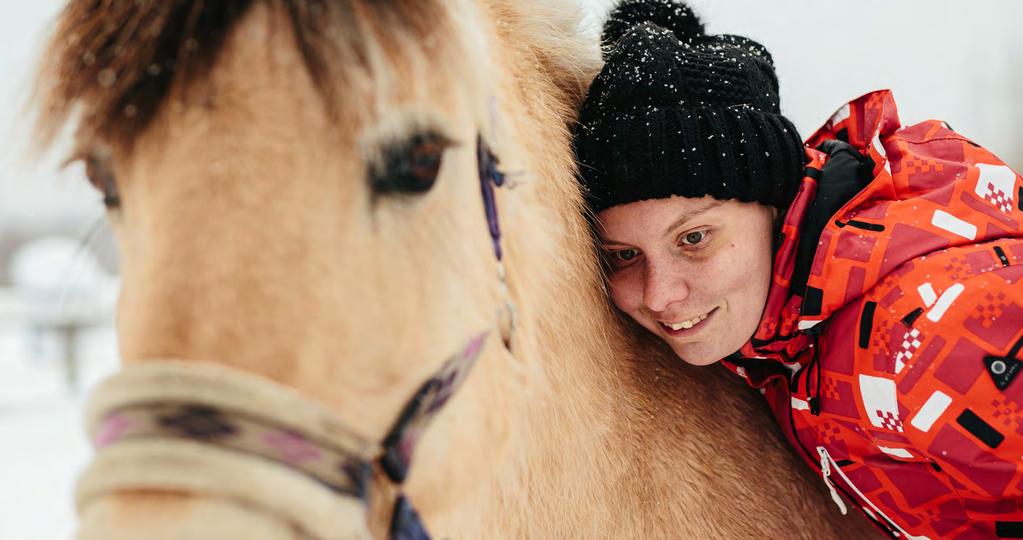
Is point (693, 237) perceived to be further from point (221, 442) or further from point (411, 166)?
point (221, 442)

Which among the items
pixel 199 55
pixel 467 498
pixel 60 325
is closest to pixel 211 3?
pixel 199 55

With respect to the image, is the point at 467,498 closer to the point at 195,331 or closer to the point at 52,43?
the point at 195,331

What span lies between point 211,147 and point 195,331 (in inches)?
8.7

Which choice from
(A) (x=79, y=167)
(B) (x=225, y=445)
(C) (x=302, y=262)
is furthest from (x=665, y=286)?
(A) (x=79, y=167)

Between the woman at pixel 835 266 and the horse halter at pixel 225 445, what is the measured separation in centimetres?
86

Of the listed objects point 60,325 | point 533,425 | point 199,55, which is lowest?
point 60,325

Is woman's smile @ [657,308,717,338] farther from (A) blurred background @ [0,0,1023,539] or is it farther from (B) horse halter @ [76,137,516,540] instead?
(B) horse halter @ [76,137,516,540]

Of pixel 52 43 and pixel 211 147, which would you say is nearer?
pixel 211 147

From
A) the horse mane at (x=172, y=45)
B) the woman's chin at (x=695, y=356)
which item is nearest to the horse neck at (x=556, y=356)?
the woman's chin at (x=695, y=356)

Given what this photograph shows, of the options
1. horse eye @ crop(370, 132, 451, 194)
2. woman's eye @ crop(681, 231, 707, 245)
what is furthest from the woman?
horse eye @ crop(370, 132, 451, 194)

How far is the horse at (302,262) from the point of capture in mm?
763

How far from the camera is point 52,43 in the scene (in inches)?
40.6

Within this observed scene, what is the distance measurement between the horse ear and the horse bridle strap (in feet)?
4.05

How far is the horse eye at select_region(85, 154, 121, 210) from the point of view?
1.01 meters
